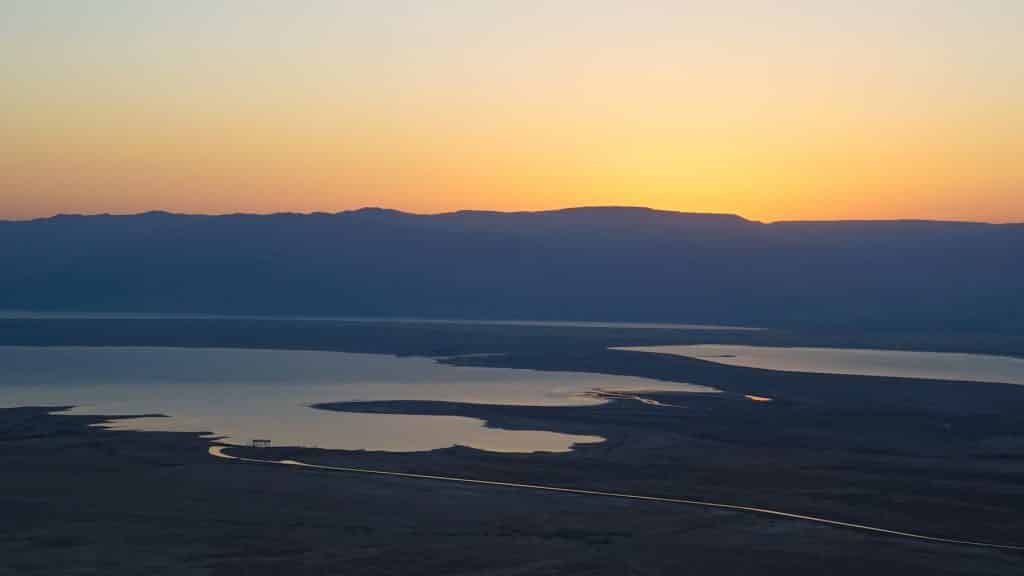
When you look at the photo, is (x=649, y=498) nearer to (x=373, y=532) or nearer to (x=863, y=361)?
(x=373, y=532)

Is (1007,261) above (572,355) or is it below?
above

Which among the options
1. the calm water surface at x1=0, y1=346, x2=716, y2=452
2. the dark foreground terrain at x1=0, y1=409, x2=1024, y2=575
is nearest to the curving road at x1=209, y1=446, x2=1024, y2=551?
the dark foreground terrain at x1=0, y1=409, x2=1024, y2=575

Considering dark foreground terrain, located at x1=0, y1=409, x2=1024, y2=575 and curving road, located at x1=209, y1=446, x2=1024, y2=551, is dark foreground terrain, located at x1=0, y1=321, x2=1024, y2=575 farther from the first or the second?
curving road, located at x1=209, y1=446, x2=1024, y2=551

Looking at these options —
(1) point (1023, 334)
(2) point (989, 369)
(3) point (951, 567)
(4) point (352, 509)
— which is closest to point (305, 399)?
(4) point (352, 509)

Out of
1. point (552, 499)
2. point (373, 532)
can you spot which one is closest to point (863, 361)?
point (552, 499)

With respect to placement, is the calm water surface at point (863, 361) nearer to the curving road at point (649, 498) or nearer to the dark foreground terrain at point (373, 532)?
the curving road at point (649, 498)

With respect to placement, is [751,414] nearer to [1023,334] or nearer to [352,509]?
[352,509]
